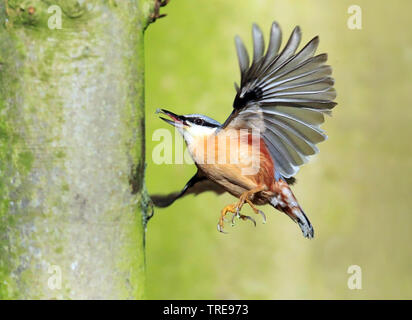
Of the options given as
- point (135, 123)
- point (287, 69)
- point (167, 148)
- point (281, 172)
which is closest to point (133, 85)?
point (135, 123)

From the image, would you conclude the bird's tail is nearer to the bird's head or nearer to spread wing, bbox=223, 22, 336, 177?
spread wing, bbox=223, 22, 336, 177

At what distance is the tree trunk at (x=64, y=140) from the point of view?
135 cm

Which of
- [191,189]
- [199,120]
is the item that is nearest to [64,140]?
[199,120]

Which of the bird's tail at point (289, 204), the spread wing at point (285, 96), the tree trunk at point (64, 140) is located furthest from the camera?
the bird's tail at point (289, 204)

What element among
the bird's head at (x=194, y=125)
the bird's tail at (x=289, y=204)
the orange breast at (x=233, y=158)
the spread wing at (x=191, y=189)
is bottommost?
the bird's tail at (x=289, y=204)

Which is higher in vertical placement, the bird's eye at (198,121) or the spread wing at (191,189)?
the bird's eye at (198,121)

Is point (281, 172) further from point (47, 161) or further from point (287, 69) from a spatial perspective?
point (47, 161)

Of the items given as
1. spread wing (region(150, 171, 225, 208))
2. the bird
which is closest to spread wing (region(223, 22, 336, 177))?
the bird

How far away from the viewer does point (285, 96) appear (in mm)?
1857

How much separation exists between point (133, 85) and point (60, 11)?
24cm

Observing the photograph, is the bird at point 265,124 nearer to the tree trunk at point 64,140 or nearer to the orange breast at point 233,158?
the orange breast at point 233,158

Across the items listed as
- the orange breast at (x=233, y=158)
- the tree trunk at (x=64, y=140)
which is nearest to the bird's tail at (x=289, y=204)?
the orange breast at (x=233, y=158)

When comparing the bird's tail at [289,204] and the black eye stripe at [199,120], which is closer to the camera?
the black eye stripe at [199,120]

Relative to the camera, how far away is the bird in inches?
68.2
